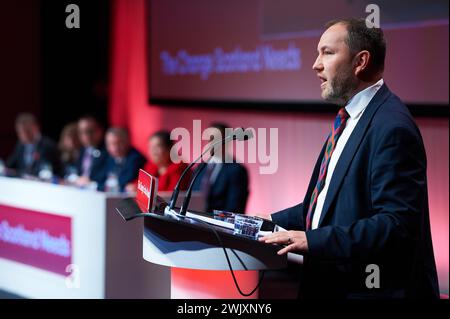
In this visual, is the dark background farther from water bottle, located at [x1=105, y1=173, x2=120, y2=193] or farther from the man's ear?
the man's ear

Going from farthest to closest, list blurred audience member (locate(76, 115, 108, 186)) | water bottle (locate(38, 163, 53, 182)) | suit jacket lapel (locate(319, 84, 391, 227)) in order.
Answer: blurred audience member (locate(76, 115, 108, 186))
water bottle (locate(38, 163, 53, 182))
suit jacket lapel (locate(319, 84, 391, 227))

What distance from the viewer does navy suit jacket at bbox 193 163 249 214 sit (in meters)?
5.69

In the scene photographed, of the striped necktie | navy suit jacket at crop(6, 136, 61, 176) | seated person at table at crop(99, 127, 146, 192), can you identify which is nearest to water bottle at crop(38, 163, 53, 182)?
navy suit jacket at crop(6, 136, 61, 176)

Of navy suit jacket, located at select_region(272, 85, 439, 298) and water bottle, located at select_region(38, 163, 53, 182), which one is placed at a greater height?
navy suit jacket, located at select_region(272, 85, 439, 298)

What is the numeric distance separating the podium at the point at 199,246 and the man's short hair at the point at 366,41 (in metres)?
0.68

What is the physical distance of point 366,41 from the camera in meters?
2.41

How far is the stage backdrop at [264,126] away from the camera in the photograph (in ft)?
17.9

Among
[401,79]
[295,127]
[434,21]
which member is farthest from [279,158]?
[434,21]

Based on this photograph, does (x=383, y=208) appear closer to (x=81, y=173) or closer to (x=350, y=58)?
(x=350, y=58)

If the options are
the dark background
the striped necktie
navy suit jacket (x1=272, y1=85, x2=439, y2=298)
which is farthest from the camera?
the dark background

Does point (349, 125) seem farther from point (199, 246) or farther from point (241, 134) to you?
point (199, 246)

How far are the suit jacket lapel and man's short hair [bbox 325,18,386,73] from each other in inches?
4.3

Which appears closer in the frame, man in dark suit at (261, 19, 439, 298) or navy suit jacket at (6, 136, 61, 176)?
man in dark suit at (261, 19, 439, 298)

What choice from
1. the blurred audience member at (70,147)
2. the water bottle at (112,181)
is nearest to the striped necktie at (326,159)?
the water bottle at (112,181)
